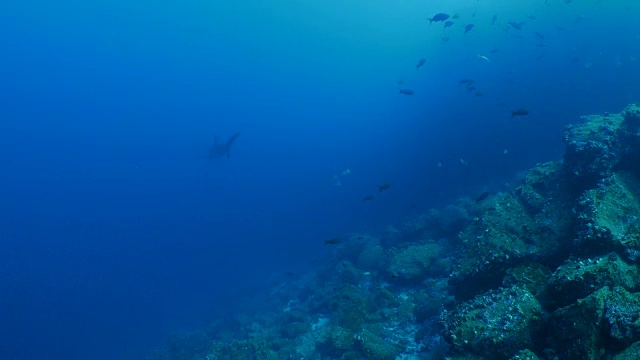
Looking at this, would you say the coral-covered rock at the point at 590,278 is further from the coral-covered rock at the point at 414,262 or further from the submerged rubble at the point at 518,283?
the coral-covered rock at the point at 414,262

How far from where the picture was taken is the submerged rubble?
4.32m

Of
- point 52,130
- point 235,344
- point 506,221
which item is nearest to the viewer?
point 506,221

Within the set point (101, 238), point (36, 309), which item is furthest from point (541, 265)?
point (101, 238)

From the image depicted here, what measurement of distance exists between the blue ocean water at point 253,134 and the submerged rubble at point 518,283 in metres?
4.88

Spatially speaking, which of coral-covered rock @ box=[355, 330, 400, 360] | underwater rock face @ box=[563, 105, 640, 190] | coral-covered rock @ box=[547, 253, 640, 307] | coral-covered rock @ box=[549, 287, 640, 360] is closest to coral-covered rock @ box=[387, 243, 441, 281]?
coral-covered rock @ box=[355, 330, 400, 360]

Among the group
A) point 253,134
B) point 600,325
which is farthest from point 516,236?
point 253,134

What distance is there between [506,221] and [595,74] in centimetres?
3554

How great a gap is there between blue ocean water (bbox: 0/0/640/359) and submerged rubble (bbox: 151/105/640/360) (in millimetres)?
4877

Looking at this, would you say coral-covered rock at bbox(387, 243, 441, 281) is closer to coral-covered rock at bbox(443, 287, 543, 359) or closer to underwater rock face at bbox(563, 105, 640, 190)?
underwater rock face at bbox(563, 105, 640, 190)

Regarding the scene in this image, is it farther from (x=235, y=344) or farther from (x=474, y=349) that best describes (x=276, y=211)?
(x=474, y=349)

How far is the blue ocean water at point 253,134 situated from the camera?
106 feet

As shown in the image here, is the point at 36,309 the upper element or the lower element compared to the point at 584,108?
upper

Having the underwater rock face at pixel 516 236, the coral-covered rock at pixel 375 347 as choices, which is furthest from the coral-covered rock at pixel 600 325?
the coral-covered rock at pixel 375 347

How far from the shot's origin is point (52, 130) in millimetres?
137125
